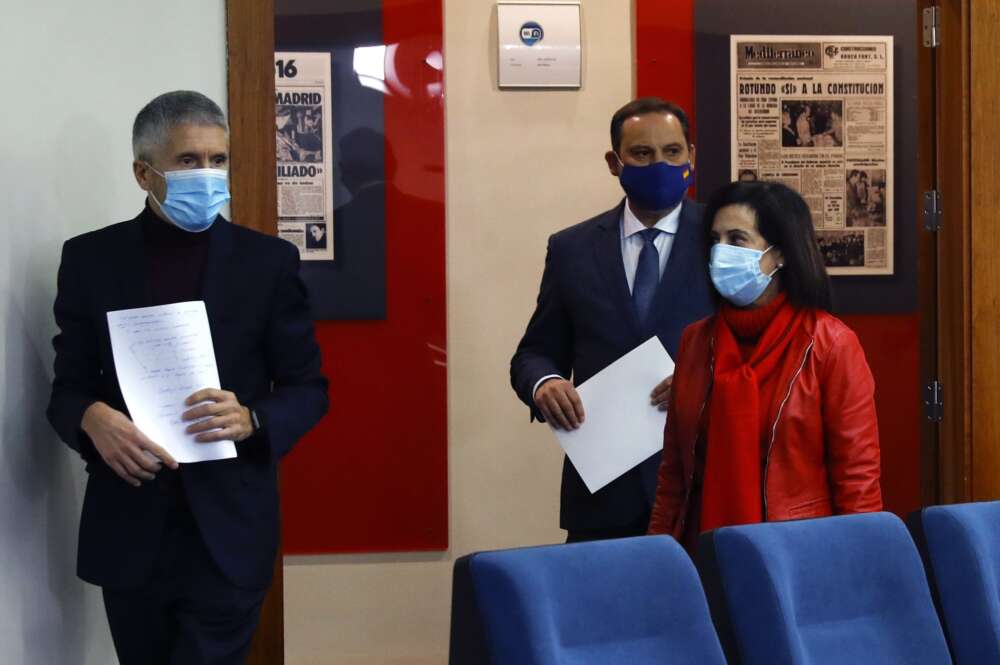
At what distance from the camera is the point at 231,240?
108 inches

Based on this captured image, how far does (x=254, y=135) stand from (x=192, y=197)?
927 millimetres

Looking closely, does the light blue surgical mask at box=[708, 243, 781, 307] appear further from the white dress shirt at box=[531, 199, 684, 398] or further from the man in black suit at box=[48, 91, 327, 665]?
the man in black suit at box=[48, 91, 327, 665]

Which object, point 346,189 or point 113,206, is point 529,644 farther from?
point 346,189

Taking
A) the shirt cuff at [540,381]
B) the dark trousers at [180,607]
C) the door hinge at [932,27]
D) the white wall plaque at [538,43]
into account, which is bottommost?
the dark trousers at [180,607]

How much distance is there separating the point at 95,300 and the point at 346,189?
8.16ft

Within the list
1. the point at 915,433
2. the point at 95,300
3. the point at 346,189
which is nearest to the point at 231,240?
the point at 95,300

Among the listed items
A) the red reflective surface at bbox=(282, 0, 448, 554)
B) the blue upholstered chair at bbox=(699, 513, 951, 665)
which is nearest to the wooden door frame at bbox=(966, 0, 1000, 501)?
the blue upholstered chair at bbox=(699, 513, 951, 665)

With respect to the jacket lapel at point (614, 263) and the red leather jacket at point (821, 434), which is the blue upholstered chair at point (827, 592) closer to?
the red leather jacket at point (821, 434)

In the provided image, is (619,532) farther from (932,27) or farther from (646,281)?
(932,27)

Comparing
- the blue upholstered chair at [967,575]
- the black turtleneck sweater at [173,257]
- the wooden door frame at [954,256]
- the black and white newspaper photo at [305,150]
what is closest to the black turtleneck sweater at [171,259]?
the black turtleneck sweater at [173,257]

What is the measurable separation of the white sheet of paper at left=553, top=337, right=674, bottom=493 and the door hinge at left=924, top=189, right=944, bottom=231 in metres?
1.44

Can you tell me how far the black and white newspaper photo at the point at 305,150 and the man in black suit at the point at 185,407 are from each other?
228 cm

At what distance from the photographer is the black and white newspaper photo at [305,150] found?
500 centimetres

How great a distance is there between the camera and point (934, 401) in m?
4.07
